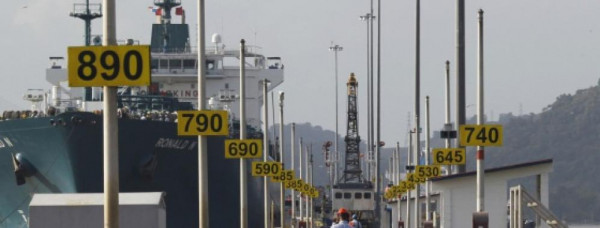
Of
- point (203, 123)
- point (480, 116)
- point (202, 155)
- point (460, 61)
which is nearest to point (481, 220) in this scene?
point (480, 116)

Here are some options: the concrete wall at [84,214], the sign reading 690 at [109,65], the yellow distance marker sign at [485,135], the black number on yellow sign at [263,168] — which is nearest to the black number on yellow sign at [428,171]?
the black number on yellow sign at [263,168]

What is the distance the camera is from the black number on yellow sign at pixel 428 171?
5856cm

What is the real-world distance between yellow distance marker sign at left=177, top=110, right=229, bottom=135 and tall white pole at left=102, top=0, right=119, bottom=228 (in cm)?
1614

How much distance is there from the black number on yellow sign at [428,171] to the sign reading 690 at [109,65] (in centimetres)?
3472

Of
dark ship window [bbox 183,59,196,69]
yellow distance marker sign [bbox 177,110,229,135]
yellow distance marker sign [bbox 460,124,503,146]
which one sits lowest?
yellow distance marker sign [bbox 460,124,503,146]

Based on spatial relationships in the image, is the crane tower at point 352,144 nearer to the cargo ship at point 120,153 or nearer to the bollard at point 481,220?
the cargo ship at point 120,153

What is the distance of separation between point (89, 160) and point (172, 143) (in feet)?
19.9

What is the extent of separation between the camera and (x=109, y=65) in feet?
79.8

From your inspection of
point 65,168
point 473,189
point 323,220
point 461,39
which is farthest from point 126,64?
point 323,220

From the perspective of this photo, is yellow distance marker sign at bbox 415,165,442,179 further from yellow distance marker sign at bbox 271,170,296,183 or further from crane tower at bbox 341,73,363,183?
crane tower at bbox 341,73,363,183

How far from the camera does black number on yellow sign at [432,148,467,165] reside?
163ft

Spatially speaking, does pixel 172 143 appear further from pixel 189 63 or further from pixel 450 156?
pixel 189 63

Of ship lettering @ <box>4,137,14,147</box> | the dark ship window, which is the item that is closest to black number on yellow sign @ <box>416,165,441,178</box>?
ship lettering @ <box>4,137,14,147</box>

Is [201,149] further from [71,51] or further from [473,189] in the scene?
[71,51]
